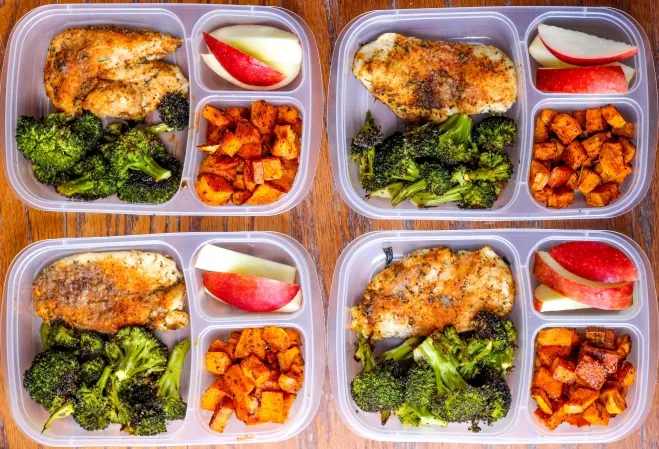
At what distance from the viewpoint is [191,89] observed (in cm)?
227

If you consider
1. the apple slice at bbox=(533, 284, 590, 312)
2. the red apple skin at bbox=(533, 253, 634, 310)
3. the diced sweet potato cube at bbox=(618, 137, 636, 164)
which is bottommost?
the apple slice at bbox=(533, 284, 590, 312)

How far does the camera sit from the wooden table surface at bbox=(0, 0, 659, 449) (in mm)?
2328

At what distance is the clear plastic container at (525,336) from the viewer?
2.25 m

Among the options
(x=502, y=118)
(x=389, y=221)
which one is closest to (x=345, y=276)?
(x=389, y=221)

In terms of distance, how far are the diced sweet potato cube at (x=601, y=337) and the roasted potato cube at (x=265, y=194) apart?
1.31 m

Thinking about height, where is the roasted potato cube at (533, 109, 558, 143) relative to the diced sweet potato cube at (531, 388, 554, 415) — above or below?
above

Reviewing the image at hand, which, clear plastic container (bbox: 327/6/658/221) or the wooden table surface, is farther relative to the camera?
the wooden table surface

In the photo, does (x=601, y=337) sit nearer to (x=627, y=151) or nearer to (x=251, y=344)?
(x=627, y=151)

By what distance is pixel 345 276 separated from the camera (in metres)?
2.31

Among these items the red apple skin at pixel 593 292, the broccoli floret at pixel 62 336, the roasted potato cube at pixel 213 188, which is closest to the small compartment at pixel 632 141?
the red apple skin at pixel 593 292

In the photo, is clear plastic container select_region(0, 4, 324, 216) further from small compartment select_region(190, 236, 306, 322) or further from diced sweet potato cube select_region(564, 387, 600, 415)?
diced sweet potato cube select_region(564, 387, 600, 415)

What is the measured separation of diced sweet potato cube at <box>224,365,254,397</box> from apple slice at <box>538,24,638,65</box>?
1679 millimetres

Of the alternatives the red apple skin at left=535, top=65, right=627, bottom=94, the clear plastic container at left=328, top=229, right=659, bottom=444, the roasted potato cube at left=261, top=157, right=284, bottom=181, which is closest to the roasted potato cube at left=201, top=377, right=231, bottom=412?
the clear plastic container at left=328, top=229, right=659, bottom=444

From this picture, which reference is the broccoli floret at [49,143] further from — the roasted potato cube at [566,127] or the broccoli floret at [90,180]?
the roasted potato cube at [566,127]
